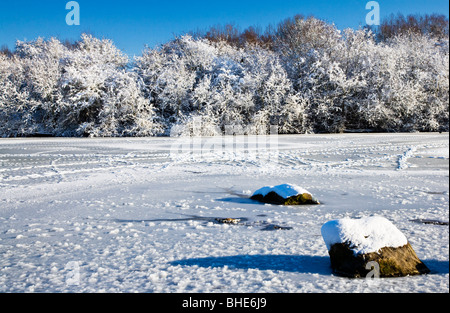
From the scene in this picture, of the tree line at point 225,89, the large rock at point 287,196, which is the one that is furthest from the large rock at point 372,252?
the tree line at point 225,89

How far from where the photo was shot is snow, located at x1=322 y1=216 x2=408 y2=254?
3559 millimetres

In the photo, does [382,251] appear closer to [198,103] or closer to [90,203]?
[90,203]

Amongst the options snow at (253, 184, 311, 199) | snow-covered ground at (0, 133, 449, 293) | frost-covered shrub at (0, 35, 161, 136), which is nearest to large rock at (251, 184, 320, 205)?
snow at (253, 184, 311, 199)

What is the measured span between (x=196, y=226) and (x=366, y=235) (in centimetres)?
249

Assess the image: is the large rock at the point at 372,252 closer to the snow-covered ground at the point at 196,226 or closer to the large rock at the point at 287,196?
the snow-covered ground at the point at 196,226

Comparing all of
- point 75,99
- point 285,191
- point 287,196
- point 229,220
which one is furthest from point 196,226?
point 75,99

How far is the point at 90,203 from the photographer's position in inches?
277

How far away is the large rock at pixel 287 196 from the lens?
22.5 ft

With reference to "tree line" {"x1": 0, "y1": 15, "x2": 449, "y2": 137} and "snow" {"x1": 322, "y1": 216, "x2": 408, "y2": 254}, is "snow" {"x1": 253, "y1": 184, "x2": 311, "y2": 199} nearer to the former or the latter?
"snow" {"x1": 322, "y1": 216, "x2": 408, "y2": 254}

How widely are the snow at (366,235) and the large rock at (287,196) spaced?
10.2 feet
